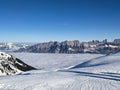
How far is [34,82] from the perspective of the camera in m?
7.52

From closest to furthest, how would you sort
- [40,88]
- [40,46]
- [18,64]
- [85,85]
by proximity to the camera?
[40,88]
[85,85]
[18,64]
[40,46]

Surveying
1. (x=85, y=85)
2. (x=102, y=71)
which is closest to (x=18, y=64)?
(x=102, y=71)

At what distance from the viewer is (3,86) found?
693 cm

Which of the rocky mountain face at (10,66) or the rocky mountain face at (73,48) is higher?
the rocky mountain face at (73,48)

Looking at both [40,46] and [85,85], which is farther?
[40,46]

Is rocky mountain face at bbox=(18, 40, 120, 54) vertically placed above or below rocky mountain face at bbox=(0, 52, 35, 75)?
above

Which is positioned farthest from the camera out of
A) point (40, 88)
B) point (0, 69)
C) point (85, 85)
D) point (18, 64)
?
point (18, 64)

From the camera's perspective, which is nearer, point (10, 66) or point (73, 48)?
point (10, 66)

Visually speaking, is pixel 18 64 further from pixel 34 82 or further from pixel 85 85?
pixel 85 85

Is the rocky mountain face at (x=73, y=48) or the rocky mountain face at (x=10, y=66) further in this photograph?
the rocky mountain face at (x=73, y=48)

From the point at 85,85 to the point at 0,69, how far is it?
607 cm

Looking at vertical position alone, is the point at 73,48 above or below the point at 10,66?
above

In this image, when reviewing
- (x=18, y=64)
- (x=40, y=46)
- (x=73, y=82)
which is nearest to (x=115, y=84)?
(x=73, y=82)

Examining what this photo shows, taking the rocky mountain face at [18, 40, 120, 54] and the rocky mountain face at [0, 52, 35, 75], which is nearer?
the rocky mountain face at [0, 52, 35, 75]
